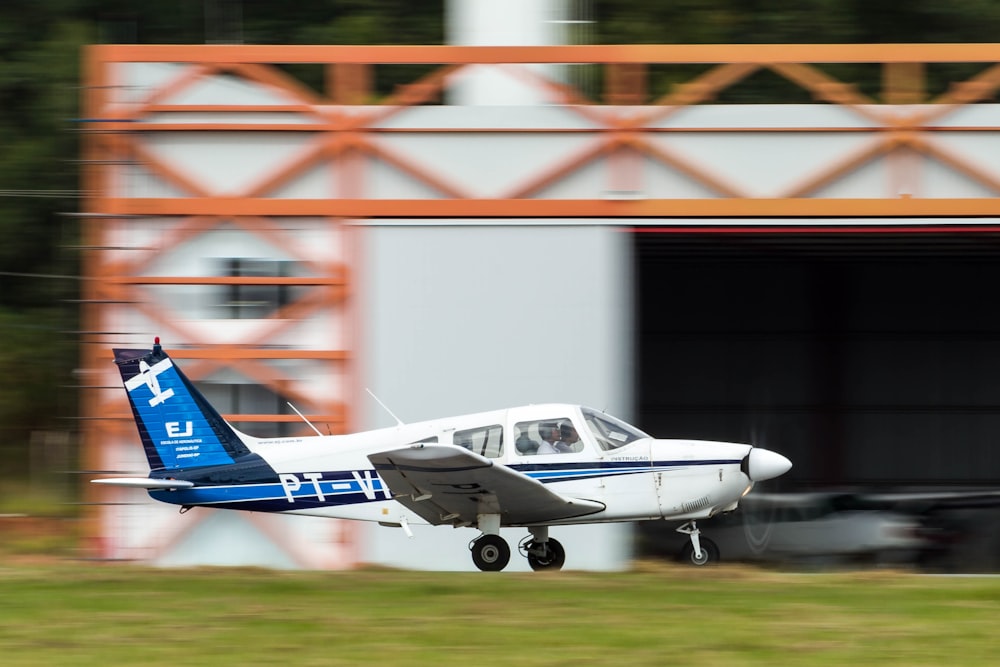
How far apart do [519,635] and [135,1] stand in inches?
781

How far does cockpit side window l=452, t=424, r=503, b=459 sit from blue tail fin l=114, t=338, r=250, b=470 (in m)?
2.30

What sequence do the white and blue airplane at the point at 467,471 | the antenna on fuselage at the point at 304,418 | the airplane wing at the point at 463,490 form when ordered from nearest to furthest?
the airplane wing at the point at 463,490 < the white and blue airplane at the point at 467,471 < the antenna on fuselage at the point at 304,418

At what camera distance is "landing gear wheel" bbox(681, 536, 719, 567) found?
13.1m

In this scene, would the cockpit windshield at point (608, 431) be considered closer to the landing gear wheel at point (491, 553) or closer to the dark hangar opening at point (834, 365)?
the landing gear wheel at point (491, 553)

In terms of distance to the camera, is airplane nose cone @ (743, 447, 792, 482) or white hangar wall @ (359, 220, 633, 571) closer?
airplane nose cone @ (743, 447, 792, 482)

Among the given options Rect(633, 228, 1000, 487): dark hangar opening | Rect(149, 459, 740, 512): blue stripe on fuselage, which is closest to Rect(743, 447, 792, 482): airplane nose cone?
Rect(149, 459, 740, 512): blue stripe on fuselage

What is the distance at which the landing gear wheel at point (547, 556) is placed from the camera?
44.0 ft

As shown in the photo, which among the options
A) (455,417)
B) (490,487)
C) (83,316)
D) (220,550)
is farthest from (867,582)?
(83,316)

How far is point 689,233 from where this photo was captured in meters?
14.4

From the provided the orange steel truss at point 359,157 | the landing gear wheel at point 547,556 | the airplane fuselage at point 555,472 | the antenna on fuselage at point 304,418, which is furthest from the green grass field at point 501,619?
the orange steel truss at point 359,157

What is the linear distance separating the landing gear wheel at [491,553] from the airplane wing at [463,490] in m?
0.22

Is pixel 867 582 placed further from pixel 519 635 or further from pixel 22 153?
pixel 22 153

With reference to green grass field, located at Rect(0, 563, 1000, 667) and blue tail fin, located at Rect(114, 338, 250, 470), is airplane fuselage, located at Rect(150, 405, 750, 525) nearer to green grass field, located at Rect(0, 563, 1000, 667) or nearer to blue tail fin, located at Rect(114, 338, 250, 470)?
blue tail fin, located at Rect(114, 338, 250, 470)

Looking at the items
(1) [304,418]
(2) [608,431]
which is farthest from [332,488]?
(2) [608,431]
